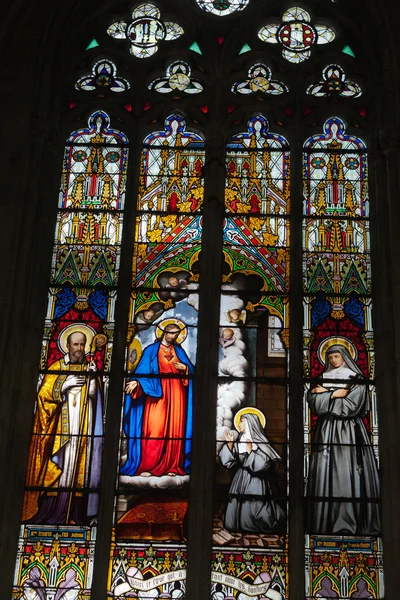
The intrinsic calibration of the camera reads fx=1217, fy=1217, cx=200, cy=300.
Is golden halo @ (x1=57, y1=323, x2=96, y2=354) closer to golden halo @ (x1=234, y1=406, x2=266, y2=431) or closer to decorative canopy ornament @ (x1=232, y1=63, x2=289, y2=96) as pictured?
golden halo @ (x1=234, y1=406, x2=266, y2=431)

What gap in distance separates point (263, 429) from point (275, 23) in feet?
15.7

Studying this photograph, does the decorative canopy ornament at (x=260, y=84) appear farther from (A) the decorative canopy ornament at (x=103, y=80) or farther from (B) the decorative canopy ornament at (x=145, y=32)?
(A) the decorative canopy ornament at (x=103, y=80)

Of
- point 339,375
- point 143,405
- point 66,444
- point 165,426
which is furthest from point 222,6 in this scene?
point 66,444

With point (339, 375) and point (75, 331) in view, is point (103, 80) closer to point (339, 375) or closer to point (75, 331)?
point (75, 331)

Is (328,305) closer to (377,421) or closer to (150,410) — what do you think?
(377,421)

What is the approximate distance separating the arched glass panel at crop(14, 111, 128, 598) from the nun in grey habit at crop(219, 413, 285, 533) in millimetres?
1170

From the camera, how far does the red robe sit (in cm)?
1062

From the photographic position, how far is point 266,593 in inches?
395

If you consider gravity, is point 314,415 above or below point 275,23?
below

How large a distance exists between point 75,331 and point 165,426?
4.20ft

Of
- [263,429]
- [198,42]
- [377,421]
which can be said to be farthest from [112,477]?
[198,42]

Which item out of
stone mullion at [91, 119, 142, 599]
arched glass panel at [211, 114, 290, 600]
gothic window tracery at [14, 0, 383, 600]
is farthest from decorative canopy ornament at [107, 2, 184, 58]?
arched glass panel at [211, 114, 290, 600]

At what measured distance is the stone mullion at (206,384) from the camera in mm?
10141
